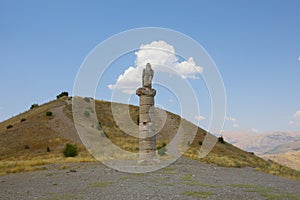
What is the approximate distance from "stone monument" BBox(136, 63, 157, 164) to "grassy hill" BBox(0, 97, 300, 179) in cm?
773

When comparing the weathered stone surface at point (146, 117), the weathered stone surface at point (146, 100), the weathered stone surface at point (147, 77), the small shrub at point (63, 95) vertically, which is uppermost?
the small shrub at point (63, 95)

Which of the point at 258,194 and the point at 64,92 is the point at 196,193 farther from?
the point at 64,92

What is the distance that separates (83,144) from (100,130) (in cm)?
758

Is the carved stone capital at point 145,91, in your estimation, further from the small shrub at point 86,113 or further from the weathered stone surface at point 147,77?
the small shrub at point 86,113

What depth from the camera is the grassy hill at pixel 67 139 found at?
107 ft

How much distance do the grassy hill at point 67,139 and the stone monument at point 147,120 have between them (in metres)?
7.73

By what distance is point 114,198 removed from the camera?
10586mm

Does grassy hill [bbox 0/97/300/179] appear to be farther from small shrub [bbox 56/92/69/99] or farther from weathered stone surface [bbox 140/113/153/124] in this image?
weathered stone surface [bbox 140/113/153/124]

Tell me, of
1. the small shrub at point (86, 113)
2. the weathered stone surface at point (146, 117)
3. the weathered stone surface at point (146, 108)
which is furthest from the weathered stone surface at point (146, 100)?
the small shrub at point (86, 113)

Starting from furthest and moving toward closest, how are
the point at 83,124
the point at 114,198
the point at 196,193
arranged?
the point at 83,124, the point at 196,193, the point at 114,198

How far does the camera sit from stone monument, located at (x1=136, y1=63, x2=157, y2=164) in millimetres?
22422

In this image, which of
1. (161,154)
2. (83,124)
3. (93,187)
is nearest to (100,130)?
(83,124)

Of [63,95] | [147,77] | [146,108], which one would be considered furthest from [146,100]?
[63,95]

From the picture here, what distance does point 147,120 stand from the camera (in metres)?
22.8
